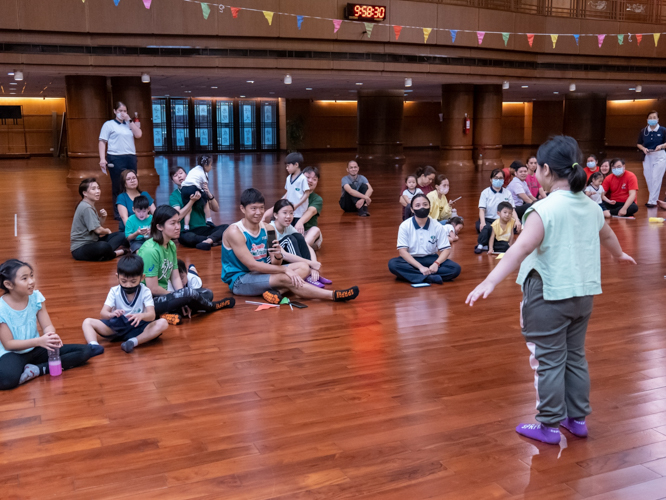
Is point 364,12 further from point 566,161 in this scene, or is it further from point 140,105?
point 566,161

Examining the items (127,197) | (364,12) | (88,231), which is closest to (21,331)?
(88,231)

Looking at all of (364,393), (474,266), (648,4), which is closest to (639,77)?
(648,4)

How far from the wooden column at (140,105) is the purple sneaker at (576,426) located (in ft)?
45.5

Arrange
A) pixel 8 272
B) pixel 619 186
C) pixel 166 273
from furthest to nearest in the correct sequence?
pixel 619 186 < pixel 166 273 < pixel 8 272

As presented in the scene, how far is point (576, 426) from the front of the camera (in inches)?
131

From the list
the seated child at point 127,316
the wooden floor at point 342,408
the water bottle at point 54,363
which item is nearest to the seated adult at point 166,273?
the wooden floor at point 342,408

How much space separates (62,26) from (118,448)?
12.2 meters

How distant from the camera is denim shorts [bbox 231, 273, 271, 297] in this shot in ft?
19.7

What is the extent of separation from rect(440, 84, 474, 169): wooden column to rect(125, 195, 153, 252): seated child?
14523 millimetres

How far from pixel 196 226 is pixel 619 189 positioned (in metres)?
7.14

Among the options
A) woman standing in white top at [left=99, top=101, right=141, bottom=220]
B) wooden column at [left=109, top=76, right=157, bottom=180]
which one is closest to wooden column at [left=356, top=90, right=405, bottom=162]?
wooden column at [left=109, top=76, right=157, bottom=180]

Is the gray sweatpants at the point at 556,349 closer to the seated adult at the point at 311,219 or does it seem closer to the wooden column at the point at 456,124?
the seated adult at the point at 311,219

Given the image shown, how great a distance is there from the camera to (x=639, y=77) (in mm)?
20469

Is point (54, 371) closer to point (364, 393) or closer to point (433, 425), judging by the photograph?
point (364, 393)
